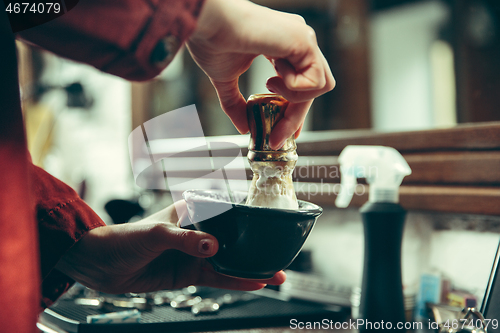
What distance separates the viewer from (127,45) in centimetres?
22

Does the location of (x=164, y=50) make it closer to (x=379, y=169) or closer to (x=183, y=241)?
(x=183, y=241)

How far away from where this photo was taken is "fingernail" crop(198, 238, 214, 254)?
331 mm

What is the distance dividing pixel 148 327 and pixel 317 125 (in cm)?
62

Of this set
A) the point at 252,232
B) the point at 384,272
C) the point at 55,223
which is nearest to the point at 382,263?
the point at 384,272

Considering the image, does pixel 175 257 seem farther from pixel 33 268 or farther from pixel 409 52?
pixel 409 52

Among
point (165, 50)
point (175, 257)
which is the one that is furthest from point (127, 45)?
point (175, 257)

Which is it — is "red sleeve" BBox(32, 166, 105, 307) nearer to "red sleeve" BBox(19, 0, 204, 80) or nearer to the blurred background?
the blurred background

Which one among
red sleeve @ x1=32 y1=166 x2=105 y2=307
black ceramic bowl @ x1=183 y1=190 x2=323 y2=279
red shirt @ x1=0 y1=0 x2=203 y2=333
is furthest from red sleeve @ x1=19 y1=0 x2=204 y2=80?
red sleeve @ x1=32 y1=166 x2=105 y2=307

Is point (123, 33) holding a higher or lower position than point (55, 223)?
higher

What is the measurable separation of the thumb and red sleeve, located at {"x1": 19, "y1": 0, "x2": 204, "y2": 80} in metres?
0.15

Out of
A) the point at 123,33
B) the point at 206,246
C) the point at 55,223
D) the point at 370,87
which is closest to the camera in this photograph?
the point at 123,33

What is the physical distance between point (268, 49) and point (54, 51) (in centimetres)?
14

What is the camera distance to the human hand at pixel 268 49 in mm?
269

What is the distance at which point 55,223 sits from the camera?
1.42ft
